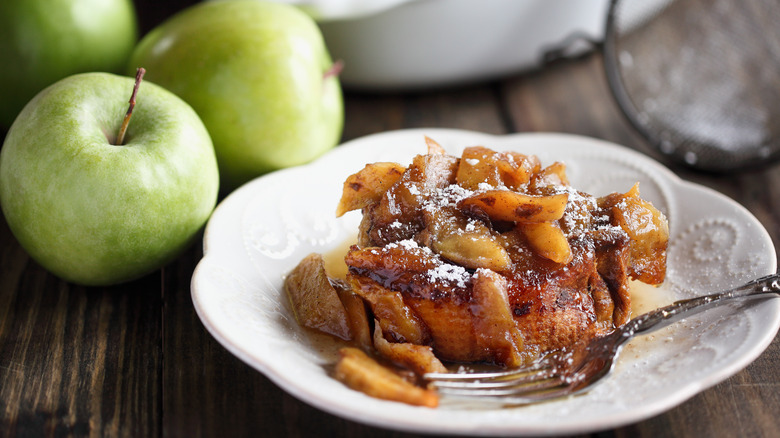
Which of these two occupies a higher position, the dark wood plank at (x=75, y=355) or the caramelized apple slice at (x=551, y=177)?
the caramelized apple slice at (x=551, y=177)

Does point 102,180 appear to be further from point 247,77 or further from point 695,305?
point 695,305

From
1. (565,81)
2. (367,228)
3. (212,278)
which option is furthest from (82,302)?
(565,81)

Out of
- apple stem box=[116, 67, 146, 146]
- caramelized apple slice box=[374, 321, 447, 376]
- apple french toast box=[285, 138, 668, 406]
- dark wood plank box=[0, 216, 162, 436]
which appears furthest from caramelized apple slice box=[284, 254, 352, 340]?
apple stem box=[116, 67, 146, 146]

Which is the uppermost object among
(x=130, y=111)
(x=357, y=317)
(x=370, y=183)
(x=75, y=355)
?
(x=130, y=111)

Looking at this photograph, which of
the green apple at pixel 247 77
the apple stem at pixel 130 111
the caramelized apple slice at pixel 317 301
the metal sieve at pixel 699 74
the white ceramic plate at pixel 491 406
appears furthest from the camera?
the metal sieve at pixel 699 74

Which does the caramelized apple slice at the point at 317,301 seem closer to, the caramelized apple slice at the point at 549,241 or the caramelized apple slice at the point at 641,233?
the caramelized apple slice at the point at 549,241

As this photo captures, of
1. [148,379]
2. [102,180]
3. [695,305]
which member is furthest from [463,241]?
[102,180]

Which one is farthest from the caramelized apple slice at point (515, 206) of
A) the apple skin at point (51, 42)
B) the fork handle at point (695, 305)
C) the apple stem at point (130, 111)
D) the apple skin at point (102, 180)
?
the apple skin at point (51, 42)

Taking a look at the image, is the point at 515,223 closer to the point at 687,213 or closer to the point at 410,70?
the point at 687,213
